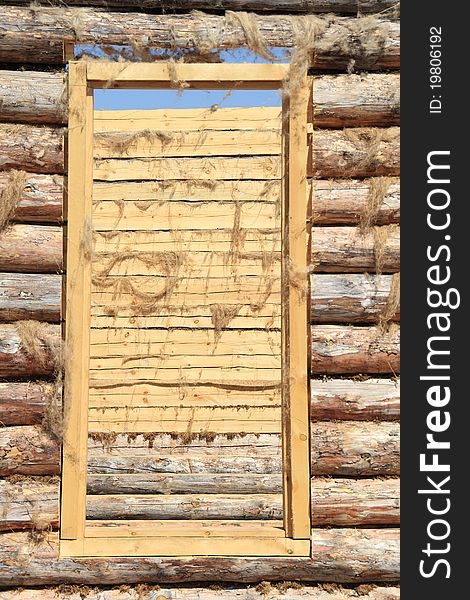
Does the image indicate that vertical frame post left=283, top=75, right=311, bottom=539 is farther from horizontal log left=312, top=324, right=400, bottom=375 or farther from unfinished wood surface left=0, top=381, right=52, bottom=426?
unfinished wood surface left=0, top=381, right=52, bottom=426

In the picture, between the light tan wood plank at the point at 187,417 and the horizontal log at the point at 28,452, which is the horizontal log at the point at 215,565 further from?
the light tan wood plank at the point at 187,417

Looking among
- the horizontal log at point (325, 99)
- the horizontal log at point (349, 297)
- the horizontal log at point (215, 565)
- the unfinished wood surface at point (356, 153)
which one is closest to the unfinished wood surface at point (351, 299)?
the horizontal log at point (349, 297)

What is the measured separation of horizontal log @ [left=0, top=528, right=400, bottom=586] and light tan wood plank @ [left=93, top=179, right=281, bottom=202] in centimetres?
272

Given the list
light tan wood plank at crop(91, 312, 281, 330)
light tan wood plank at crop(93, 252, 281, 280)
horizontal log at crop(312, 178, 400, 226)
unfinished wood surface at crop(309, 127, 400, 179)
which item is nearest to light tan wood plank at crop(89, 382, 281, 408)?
light tan wood plank at crop(91, 312, 281, 330)

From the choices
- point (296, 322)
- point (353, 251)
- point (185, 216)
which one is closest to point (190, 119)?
point (185, 216)

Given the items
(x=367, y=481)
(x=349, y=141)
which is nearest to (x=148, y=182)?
(x=349, y=141)

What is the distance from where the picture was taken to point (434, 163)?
3.71 metres

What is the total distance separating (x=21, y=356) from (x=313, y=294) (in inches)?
60.8

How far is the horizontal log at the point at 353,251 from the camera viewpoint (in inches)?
145

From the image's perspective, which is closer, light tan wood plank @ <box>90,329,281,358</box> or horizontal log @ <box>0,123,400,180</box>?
horizontal log @ <box>0,123,400,180</box>

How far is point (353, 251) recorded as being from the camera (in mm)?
3699

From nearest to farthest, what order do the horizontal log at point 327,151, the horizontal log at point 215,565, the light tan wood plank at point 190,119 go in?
the horizontal log at point 215,565 < the horizontal log at point 327,151 < the light tan wood plank at point 190,119

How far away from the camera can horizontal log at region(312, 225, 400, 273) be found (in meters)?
3.69

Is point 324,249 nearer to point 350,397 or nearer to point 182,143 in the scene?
point 350,397
